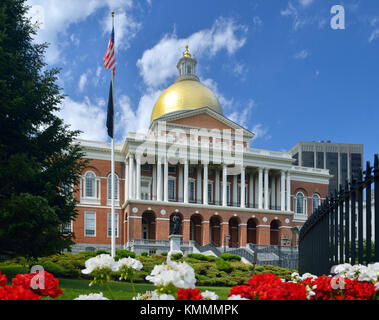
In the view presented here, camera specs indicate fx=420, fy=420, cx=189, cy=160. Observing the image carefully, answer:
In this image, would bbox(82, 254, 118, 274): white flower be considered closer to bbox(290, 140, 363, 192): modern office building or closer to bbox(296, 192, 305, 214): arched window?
bbox(296, 192, 305, 214): arched window

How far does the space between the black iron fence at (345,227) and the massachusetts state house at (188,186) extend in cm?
3739

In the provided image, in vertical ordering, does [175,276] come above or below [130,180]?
below

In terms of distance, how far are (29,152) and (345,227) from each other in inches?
566

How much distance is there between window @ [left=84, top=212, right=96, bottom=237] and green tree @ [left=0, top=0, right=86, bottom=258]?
3293 centimetres

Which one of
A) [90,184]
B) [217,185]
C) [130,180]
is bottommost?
[217,185]

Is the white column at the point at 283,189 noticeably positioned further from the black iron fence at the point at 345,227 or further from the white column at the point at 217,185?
the black iron fence at the point at 345,227

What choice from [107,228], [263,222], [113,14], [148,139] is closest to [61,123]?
[113,14]

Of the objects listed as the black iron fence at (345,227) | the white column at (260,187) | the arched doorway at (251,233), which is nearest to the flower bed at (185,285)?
the black iron fence at (345,227)

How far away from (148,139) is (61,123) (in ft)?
103

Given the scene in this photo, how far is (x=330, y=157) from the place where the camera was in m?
118

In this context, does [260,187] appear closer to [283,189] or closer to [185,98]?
[283,189]

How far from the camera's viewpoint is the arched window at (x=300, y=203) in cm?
6109

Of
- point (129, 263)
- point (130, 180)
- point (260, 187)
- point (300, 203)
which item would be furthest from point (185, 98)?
point (129, 263)
